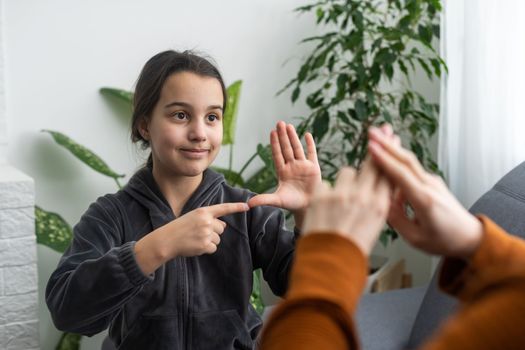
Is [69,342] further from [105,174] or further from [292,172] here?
[292,172]

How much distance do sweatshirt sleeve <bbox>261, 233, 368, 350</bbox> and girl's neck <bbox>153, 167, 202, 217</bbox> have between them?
76 centimetres

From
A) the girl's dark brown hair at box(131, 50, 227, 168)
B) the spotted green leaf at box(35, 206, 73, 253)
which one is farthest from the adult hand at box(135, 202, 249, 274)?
the spotted green leaf at box(35, 206, 73, 253)

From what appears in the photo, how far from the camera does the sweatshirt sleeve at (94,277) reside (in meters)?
0.99

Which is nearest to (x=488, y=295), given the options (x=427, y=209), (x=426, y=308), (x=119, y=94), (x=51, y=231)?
(x=427, y=209)

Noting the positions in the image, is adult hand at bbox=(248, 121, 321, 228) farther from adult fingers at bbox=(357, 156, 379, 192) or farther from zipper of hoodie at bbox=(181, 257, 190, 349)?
adult fingers at bbox=(357, 156, 379, 192)

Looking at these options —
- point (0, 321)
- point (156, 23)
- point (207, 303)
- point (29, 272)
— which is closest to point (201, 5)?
point (156, 23)

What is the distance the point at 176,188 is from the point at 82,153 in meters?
0.93

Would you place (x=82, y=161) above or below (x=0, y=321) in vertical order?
above

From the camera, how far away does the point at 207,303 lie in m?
1.18

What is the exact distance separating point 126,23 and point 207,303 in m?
1.43

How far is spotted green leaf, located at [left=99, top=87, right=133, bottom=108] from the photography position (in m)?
2.17

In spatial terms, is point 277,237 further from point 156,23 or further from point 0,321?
point 156,23

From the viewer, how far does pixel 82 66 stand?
2.20 metres

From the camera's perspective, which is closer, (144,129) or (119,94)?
(144,129)
